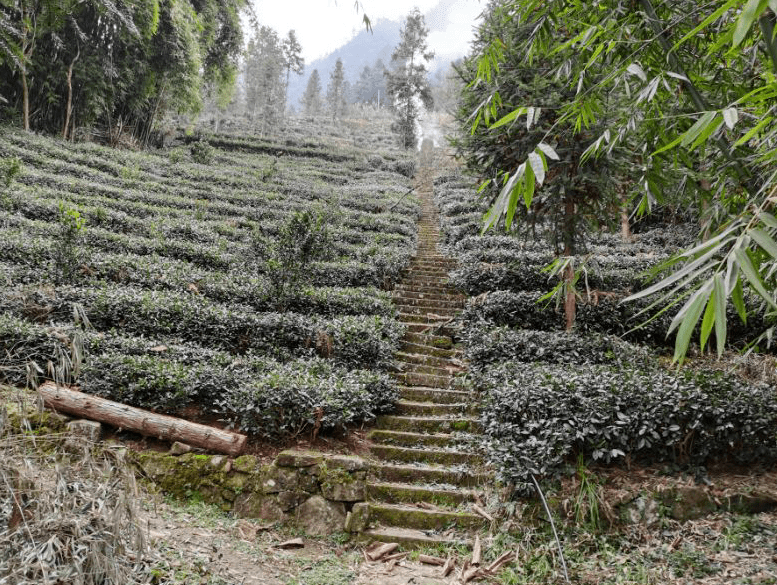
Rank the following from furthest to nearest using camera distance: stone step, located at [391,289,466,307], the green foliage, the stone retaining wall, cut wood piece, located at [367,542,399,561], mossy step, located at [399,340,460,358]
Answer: the green foliage < stone step, located at [391,289,466,307] < mossy step, located at [399,340,460,358] < the stone retaining wall < cut wood piece, located at [367,542,399,561]

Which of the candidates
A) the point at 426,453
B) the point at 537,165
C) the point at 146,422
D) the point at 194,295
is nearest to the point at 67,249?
the point at 194,295

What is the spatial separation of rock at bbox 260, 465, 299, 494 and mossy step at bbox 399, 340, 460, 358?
3.36 meters

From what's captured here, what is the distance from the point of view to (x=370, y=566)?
151 inches

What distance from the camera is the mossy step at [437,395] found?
19.7 ft

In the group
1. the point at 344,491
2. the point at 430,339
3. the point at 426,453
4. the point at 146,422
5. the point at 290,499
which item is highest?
the point at 430,339

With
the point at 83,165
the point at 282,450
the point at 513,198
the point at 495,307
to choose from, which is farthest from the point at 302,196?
the point at 513,198

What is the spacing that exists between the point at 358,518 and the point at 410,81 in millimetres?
33080

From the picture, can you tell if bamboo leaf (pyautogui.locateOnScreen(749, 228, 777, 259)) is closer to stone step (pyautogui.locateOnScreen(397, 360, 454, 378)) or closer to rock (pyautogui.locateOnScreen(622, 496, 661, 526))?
rock (pyautogui.locateOnScreen(622, 496, 661, 526))

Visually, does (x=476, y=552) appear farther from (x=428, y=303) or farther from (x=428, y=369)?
(x=428, y=303)

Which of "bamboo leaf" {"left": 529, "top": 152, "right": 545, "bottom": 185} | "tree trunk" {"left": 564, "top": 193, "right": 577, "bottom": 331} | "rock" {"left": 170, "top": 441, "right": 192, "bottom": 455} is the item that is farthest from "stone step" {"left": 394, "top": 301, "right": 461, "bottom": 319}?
"bamboo leaf" {"left": 529, "top": 152, "right": 545, "bottom": 185}

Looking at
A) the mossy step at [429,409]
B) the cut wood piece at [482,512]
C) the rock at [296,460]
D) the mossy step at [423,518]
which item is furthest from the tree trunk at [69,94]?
the cut wood piece at [482,512]

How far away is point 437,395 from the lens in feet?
20.0

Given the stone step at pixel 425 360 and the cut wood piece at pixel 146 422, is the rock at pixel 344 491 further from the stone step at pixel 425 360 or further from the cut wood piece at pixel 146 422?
the stone step at pixel 425 360

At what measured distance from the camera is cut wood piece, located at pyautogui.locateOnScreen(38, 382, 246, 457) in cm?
467
